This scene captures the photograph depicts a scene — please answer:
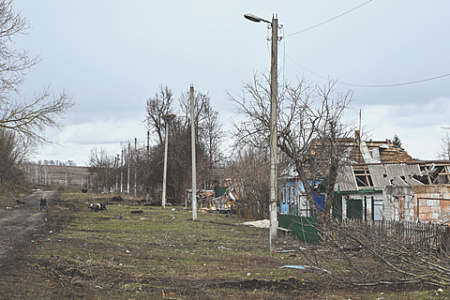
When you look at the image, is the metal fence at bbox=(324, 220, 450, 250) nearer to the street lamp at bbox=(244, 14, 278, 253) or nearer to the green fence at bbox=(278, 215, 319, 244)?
the green fence at bbox=(278, 215, 319, 244)

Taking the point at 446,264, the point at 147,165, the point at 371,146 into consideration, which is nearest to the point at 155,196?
the point at 147,165

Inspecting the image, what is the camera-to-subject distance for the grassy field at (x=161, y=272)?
289 inches

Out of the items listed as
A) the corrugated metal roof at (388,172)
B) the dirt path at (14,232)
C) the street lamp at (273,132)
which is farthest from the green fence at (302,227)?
the dirt path at (14,232)

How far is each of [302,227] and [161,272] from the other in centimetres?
623

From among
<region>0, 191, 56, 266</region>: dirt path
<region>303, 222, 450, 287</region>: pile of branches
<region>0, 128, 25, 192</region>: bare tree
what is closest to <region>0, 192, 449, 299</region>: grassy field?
<region>303, 222, 450, 287</region>: pile of branches

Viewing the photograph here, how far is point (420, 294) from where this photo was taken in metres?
7.29

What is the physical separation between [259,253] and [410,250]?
5.48 meters

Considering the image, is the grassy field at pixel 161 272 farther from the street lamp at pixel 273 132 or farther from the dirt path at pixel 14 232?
the street lamp at pixel 273 132

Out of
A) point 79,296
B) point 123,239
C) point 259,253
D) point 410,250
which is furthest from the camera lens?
point 123,239

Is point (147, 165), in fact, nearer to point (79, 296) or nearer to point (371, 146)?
point (371, 146)

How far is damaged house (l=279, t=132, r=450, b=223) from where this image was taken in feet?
50.0

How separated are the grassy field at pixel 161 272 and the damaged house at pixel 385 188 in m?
2.23

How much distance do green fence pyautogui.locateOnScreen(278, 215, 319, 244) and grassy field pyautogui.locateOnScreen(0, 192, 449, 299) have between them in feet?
2.48

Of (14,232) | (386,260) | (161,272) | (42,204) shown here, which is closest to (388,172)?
(386,260)
